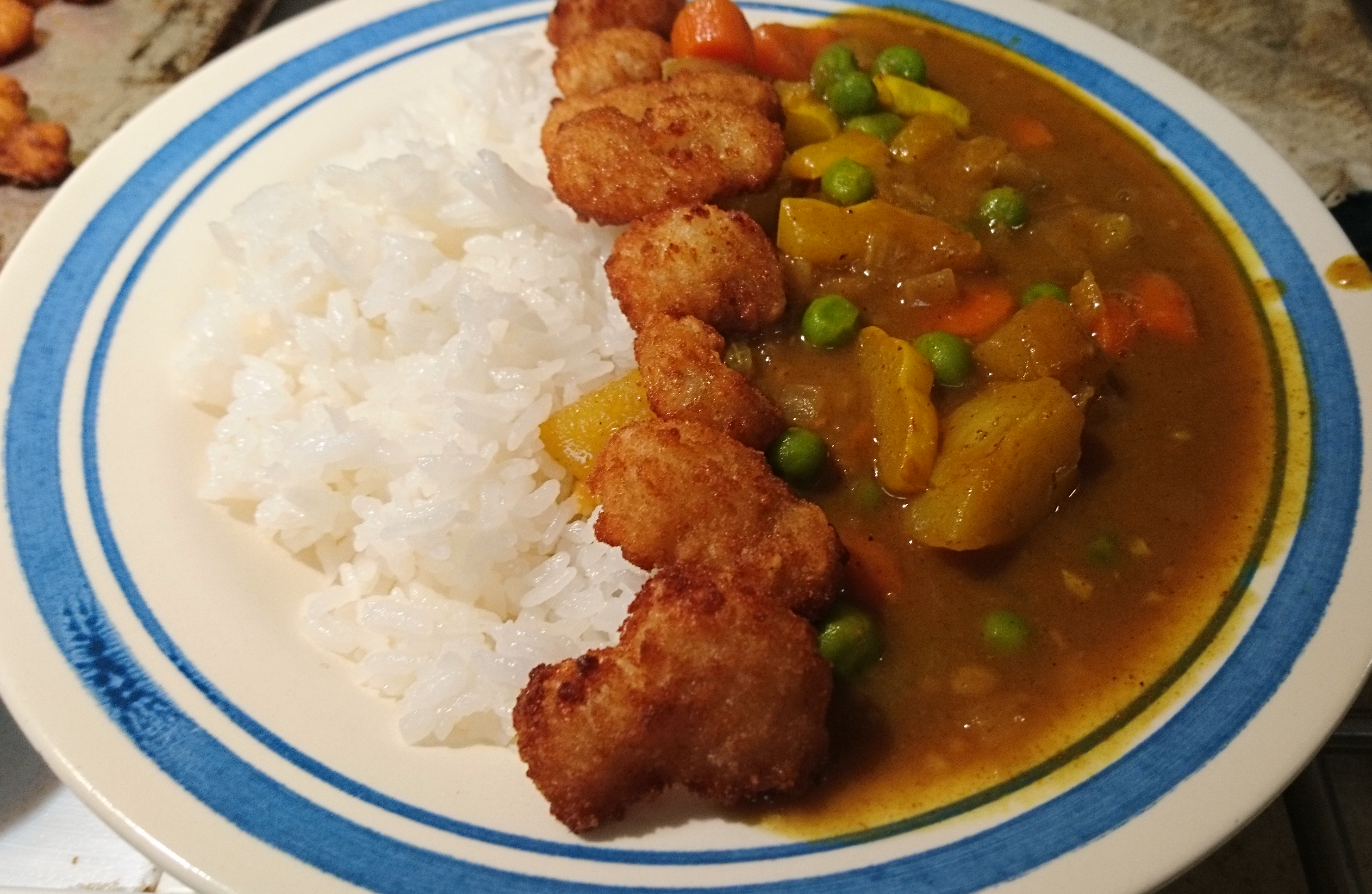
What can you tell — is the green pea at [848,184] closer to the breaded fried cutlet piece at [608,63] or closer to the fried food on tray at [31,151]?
the breaded fried cutlet piece at [608,63]

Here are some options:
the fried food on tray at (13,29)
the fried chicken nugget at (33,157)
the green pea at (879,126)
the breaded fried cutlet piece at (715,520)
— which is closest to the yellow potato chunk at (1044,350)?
the breaded fried cutlet piece at (715,520)

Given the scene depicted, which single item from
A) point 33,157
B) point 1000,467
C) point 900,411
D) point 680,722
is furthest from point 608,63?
point 680,722

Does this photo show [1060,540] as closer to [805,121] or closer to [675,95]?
[805,121]

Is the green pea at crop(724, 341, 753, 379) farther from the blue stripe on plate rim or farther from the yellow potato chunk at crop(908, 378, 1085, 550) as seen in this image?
the blue stripe on plate rim

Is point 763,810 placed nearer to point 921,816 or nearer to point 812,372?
point 921,816

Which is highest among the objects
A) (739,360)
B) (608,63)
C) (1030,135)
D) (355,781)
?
(1030,135)

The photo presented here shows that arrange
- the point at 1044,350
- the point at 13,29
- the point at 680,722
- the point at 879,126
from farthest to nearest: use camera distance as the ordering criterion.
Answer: the point at 13,29 < the point at 879,126 < the point at 1044,350 < the point at 680,722

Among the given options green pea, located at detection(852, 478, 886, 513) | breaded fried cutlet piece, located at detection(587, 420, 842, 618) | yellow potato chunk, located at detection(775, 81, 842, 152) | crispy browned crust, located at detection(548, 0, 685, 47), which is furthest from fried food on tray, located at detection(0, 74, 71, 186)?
green pea, located at detection(852, 478, 886, 513)

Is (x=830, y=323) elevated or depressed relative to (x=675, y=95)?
depressed
